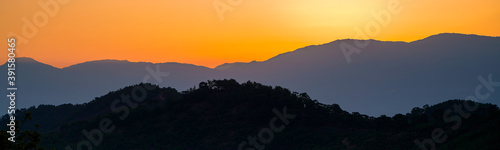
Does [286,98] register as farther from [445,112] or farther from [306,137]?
[445,112]

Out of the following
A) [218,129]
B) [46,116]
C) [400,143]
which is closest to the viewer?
[400,143]

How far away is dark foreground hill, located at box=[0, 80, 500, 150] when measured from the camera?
170ft

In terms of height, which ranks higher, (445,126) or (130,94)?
(130,94)

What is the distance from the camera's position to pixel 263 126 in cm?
6353

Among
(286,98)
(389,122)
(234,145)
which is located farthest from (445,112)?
(234,145)

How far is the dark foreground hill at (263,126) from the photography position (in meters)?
51.8

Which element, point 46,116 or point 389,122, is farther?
point 46,116

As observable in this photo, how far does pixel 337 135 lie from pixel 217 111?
17.5 metres

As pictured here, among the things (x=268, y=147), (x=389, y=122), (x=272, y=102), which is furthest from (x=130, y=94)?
(x=389, y=122)

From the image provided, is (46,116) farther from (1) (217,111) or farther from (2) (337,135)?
(2) (337,135)

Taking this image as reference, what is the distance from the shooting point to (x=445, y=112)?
198 ft

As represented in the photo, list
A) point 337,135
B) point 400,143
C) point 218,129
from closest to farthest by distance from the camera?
point 400,143 → point 337,135 → point 218,129

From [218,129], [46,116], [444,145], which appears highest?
[46,116]

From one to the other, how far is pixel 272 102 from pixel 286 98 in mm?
1739
